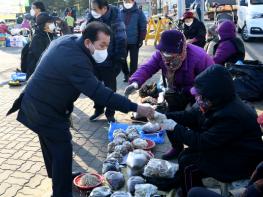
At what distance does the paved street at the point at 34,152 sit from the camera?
13.4ft

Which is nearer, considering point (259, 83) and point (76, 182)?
point (76, 182)

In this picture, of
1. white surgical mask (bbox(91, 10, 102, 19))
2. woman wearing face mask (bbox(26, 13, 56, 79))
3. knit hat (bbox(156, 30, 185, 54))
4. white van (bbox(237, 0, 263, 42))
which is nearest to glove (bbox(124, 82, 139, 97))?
knit hat (bbox(156, 30, 185, 54))

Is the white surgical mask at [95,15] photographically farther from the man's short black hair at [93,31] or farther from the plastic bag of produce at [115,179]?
the plastic bag of produce at [115,179]

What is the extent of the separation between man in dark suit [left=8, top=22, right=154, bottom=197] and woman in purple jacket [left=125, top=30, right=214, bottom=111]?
2.62ft

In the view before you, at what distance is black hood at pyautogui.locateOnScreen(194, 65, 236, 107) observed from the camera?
9.77 ft

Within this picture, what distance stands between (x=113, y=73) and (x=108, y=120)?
76cm

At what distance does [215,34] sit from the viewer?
7.27 meters

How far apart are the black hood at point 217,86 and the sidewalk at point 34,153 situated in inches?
69.7

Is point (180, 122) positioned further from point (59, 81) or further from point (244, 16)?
point (244, 16)

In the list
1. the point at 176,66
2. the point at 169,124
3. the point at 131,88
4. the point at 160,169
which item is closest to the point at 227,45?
the point at 176,66

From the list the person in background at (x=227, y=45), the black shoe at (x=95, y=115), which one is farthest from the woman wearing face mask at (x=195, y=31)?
the black shoe at (x=95, y=115)

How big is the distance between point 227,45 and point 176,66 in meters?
2.77

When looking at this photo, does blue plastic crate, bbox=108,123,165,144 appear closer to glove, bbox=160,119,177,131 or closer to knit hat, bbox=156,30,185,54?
knit hat, bbox=156,30,185,54

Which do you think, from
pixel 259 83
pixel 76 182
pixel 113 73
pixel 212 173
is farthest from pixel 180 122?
pixel 259 83
